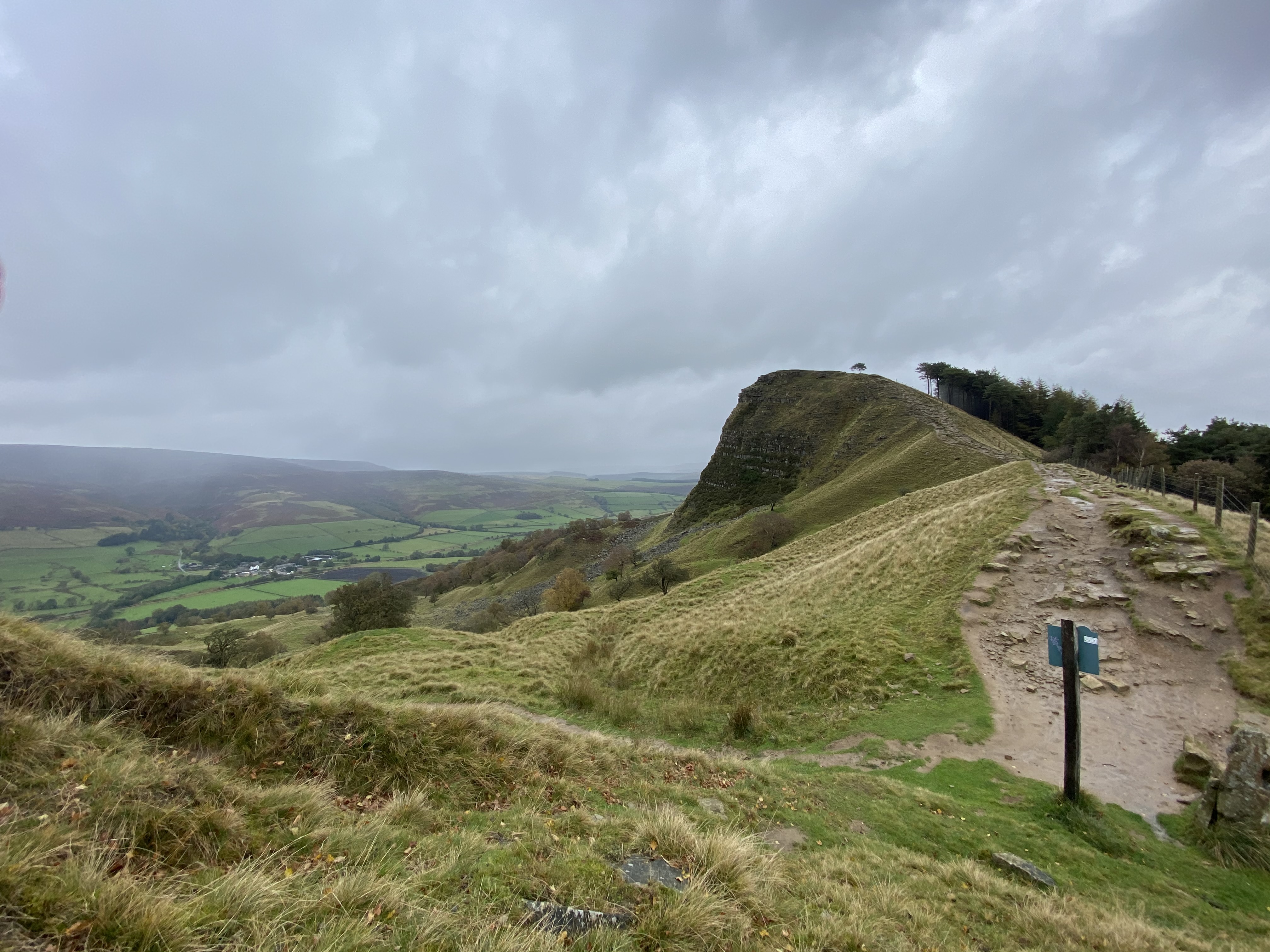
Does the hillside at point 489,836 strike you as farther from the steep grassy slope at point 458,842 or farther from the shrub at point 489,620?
the shrub at point 489,620

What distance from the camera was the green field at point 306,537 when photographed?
423 ft

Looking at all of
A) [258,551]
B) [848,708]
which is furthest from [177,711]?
[258,551]

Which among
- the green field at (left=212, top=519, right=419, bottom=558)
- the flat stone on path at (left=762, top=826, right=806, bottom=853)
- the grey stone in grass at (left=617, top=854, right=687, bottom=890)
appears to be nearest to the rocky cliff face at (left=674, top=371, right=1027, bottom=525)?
the flat stone on path at (left=762, top=826, right=806, bottom=853)

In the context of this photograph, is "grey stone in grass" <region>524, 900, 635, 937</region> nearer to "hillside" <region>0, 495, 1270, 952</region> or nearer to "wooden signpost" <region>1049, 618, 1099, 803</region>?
"hillside" <region>0, 495, 1270, 952</region>

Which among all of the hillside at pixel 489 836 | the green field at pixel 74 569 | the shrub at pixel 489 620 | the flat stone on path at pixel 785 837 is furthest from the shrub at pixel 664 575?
the green field at pixel 74 569

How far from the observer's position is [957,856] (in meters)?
6.85

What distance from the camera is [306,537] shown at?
145m

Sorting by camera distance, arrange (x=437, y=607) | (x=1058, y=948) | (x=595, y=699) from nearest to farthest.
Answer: (x=1058, y=948) < (x=595, y=699) < (x=437, y=607)

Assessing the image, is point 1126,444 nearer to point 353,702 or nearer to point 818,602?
point 818,602

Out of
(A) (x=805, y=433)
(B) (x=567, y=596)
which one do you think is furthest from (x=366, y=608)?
(A) (x=805, y=433)

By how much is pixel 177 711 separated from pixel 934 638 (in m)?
17.1

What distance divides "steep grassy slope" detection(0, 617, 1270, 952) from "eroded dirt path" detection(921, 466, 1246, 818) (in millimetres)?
1571

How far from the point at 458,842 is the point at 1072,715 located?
10.3m

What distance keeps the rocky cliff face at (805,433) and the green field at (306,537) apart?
11408cm
